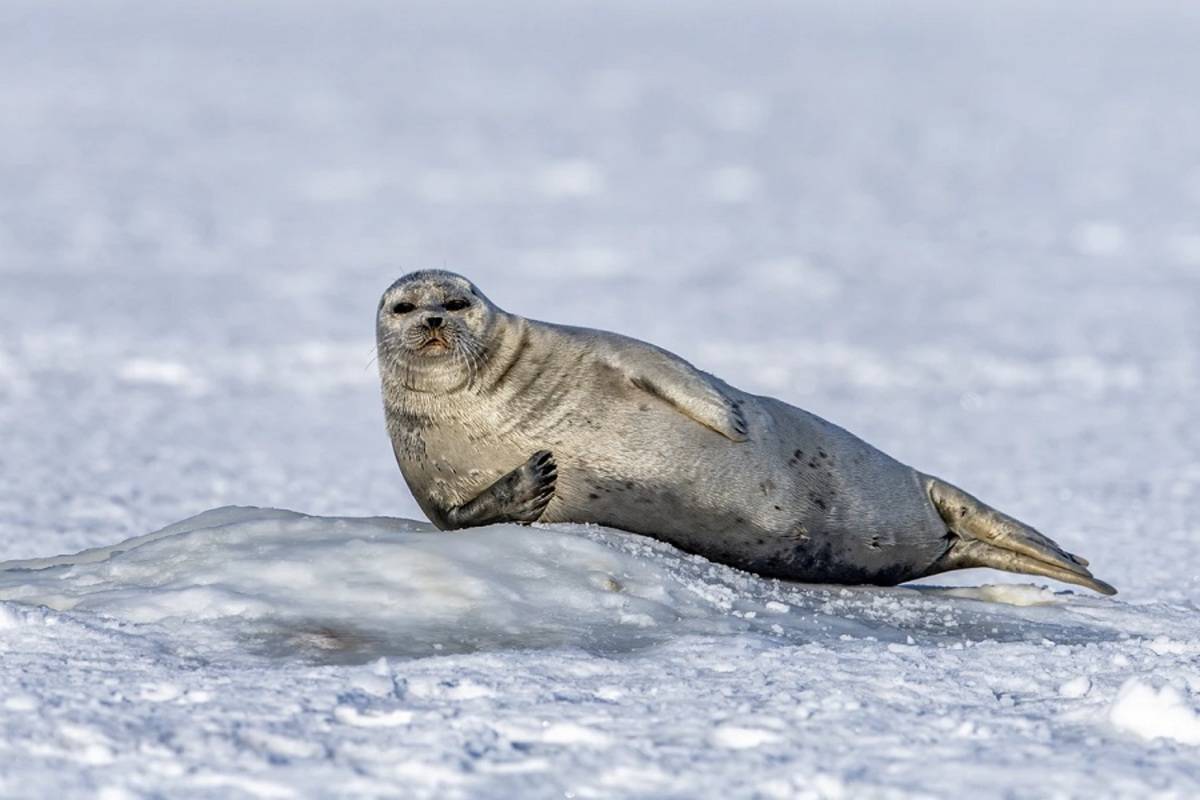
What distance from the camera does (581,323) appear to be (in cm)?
912

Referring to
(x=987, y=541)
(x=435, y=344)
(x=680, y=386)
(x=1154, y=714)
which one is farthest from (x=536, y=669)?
(x=987, y=541)

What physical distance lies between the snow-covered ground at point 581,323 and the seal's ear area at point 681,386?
1.24ft

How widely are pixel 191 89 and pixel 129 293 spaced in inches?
296

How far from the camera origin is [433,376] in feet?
13.1

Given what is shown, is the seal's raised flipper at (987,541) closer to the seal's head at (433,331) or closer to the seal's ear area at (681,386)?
the seal's ear area at (681,386)

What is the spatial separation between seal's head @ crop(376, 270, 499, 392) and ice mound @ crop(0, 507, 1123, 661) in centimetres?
39

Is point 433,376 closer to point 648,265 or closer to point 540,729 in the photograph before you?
point 540,729

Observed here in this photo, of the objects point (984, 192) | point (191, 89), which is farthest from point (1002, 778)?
point (191, 89)

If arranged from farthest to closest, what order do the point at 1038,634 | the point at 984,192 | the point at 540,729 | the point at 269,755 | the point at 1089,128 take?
the point at 1089,128 → the point at 984,192 → the point at 1038,634 → the point at 540,729 → the point at 269,755

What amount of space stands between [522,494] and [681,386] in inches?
17.5

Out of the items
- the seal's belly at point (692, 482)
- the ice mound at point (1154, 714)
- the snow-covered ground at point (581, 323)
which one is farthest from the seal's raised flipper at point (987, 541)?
the ice mound at point (1154, 714)

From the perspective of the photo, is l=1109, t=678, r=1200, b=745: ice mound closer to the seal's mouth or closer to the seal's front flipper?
the seal's front flipper

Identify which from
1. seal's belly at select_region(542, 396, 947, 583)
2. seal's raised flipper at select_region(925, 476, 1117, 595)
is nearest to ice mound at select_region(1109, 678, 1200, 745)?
seal's belly at select_region(542, 396, 947, 583)

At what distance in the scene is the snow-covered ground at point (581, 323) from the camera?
248 cm
